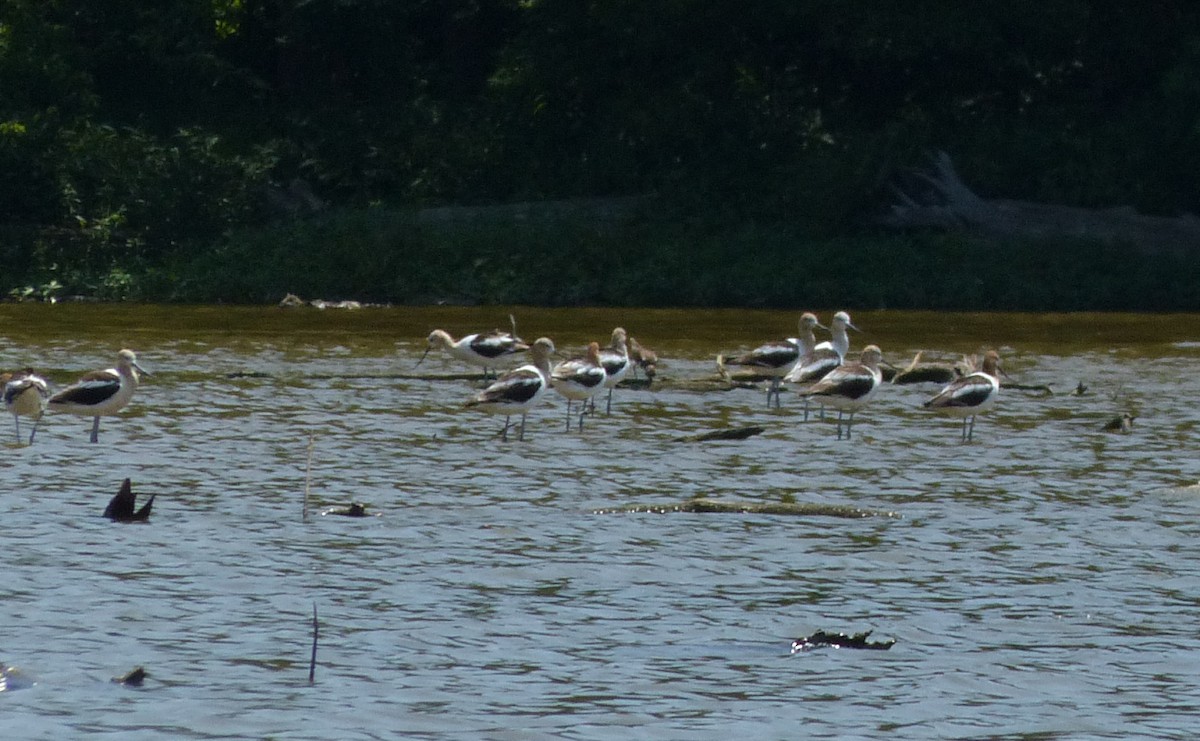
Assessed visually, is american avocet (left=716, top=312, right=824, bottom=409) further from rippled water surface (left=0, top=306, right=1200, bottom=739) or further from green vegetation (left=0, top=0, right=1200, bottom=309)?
green vegetation (left=0, top=0, right=1200, bottom=309)

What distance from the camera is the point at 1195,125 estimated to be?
48.4 meters

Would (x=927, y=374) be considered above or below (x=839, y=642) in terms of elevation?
above

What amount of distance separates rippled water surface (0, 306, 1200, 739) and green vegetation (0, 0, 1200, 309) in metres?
21.9

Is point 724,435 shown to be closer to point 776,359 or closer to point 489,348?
point 776,359

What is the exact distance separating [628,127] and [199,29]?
1328 cm

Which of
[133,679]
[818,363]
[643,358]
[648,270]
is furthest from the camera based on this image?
[648,270]

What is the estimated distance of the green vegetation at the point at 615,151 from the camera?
157 feet

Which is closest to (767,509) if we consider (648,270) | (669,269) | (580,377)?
(580,377)

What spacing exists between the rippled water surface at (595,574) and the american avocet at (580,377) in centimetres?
46

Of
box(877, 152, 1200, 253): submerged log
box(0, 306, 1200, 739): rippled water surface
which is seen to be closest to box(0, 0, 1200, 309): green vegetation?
box(877, 152, 1200, 253): submerged log

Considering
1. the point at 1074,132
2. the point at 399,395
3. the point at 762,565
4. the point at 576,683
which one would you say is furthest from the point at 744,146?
the point at 576,683

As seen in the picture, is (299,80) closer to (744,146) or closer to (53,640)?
(744,146)

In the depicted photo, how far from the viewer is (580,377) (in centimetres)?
2253

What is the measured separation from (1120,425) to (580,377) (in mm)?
5683
